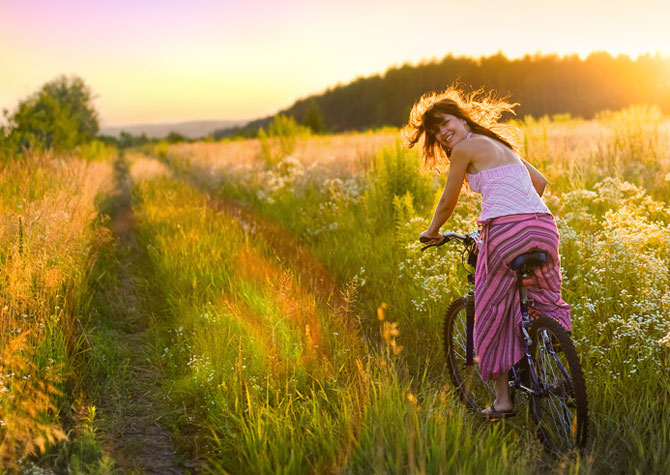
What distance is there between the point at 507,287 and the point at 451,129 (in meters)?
1.06

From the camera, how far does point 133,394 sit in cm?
417

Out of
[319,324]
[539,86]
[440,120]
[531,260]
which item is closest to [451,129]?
[440,120]

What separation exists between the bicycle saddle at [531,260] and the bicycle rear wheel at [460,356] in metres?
0.90

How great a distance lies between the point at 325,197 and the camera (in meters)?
10.1

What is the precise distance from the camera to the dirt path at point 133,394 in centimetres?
329

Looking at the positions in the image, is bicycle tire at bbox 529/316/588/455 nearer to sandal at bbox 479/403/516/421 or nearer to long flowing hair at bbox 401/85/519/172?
sandal at bbox 479/403/516/421

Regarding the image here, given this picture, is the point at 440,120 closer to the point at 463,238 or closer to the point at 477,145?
the point at 477,145

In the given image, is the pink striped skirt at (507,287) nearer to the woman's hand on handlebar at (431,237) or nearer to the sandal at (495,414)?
the sandal at (495,414)

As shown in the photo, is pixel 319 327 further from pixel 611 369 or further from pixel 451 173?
pixel 611 369

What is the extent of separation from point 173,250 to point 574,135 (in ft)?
37.3

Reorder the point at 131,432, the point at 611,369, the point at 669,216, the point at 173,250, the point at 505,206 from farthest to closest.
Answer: the point at 173,250 → the point at 669,216 → the point at 611,369 → the point at 131,432 → the point at 505,206

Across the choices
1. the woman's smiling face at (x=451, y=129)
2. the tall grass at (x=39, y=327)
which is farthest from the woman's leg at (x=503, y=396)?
the tall grass at (x=39, y=327)

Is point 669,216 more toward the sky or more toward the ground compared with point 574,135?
more toward the ground

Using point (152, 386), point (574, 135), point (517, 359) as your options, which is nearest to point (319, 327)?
point (152, 386)
